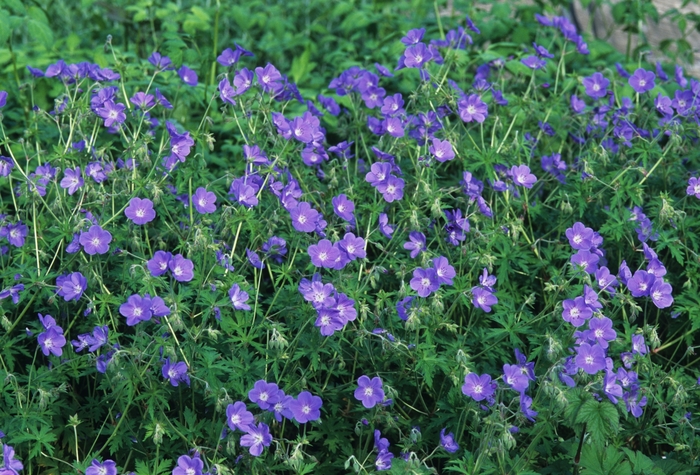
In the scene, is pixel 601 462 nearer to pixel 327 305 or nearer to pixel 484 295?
pixel 484 295

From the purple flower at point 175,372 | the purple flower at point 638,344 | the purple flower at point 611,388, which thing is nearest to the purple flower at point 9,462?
the purple flower at point 175,372

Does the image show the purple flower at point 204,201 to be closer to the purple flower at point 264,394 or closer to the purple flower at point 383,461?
the purple flower at point 264,394

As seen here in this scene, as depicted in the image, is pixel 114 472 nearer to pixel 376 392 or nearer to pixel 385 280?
pixel 376 392

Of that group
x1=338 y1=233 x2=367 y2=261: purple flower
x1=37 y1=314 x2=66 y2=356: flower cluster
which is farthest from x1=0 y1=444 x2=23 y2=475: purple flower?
x1=338 y1=233 x2=367 y2=261: purple flower

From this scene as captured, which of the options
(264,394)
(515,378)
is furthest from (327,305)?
(515,378)

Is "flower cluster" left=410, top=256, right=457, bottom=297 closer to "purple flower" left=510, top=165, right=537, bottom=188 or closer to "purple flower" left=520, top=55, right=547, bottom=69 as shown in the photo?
"purple flower" left=510, top=165, right=537, bottom=188

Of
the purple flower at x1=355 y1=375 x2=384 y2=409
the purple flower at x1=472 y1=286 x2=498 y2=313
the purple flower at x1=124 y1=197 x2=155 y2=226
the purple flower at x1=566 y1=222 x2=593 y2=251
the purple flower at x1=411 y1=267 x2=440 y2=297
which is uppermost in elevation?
the purple flower at x1=124 y1=197 x2=155 y2=226
